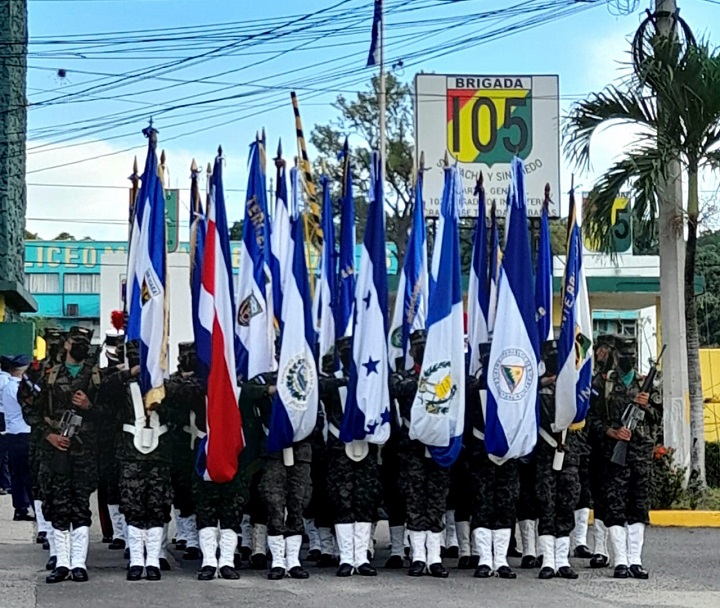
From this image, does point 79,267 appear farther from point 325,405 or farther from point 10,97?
point 325,405

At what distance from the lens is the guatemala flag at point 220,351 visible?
8969 millimetres

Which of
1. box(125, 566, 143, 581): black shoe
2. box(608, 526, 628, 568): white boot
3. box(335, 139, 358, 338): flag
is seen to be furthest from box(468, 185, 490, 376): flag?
box(125, 566, 143, 581): black shoe

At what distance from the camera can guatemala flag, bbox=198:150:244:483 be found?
8.97 meters

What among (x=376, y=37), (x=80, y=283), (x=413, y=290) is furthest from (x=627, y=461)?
(x=80, y=283)

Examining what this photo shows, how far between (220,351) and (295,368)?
0.64 meters

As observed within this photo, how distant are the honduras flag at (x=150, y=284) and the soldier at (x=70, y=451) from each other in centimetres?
49

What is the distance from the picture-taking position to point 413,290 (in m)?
11.6

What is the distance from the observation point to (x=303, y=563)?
1029 cm

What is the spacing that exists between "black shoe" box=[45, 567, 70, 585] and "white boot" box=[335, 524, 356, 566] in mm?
2133

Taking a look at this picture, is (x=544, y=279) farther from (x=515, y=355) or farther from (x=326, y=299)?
(x=326, y=299)

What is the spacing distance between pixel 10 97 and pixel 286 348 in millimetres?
15949

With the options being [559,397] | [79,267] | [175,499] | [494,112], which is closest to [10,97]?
[494,112]

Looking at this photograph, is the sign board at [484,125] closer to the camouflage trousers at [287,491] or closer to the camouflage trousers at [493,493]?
the camouflage trousers at [493,493]

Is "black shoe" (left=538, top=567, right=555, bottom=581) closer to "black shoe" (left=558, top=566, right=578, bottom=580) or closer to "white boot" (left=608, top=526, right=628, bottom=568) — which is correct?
"black shoe" (left=558, top=566, right=578, bottom=580)
